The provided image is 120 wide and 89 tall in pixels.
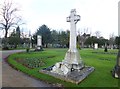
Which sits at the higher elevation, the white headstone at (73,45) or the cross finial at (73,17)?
the cross finial at (73,17)

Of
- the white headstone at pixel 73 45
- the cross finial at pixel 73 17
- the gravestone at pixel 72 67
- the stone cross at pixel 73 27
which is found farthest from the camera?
the cross finial at pixel 73 17

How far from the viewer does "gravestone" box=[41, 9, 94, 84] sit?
394 inches

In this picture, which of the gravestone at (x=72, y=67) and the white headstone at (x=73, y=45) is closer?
the gravestone at (x=72, y=67)

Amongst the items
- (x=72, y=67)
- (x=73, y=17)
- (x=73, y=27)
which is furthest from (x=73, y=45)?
(x=73, y=17)

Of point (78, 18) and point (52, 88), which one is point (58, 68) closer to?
point (52, 88)

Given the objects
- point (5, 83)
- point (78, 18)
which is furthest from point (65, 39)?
point (5, 83)

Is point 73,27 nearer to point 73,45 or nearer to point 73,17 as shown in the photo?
point 73,17

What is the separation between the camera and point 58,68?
37.7 ft

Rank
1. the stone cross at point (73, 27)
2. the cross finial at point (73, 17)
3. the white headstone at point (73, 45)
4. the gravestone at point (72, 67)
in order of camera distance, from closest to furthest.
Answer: the gravestone at point (72, 67)
the white headstone at point (73, 45)
the stone cross at point (73, 27)
the cross finial at point (73, 17)

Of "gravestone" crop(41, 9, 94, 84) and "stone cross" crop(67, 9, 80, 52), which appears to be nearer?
"gravestone" crop(41, 9, 94, 84)

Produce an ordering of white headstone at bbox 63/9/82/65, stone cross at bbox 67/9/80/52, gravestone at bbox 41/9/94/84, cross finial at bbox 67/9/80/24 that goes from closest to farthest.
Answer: gravestone at bbox 41/9/94/84 → white headstone at bbox 63/9/82/65 → stone cross at bbox 67/9/80/52 → cross finial at bbox 67/9/80/24

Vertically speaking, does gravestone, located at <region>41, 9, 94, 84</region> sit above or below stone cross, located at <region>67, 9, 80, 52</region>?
below

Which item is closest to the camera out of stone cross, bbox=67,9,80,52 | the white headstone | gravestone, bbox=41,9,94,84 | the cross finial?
gravestone, bbox=41,9,94,84

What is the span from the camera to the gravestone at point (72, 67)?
10000 millimetres
